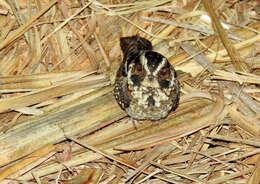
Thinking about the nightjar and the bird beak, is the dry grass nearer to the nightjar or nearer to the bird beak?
the nightjar

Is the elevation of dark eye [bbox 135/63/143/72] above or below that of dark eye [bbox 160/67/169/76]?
above

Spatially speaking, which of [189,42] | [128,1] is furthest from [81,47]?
[189,42]

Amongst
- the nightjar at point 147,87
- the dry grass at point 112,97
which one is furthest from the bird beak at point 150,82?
the dry grass at point 112,97

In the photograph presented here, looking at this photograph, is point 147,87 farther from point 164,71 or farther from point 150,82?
point 164,71

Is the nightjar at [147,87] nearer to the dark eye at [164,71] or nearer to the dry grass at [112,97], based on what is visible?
the dark eye at [164,71]

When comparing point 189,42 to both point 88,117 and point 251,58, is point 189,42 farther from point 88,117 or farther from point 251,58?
point 88,117

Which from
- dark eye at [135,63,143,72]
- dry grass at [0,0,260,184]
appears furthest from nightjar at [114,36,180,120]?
dry grass at [0,0,260,184]

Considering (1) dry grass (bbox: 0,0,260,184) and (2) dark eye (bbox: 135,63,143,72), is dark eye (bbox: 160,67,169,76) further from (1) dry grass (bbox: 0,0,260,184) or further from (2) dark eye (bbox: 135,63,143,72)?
(1) dry grass (bbox: 0,0,260,184)
